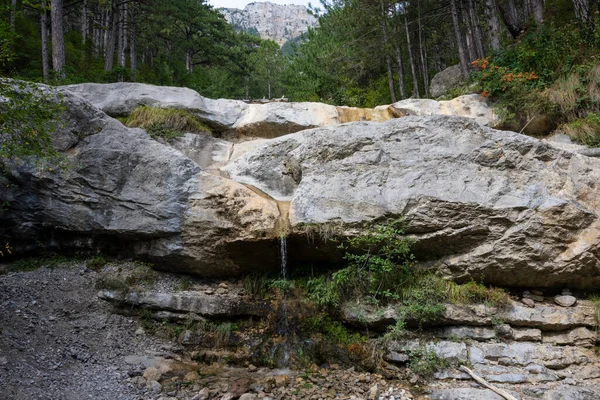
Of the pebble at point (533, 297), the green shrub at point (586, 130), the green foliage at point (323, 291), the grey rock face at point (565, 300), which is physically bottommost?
the grey rock face at point (565, 300)

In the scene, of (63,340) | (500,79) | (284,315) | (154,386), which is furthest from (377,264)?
(500,79)

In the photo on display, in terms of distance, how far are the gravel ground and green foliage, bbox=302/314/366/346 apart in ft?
8.03

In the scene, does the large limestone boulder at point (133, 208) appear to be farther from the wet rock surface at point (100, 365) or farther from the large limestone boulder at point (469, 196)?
the large limestone boulder at point (469, 196)

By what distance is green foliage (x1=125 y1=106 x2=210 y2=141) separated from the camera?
8.94 m

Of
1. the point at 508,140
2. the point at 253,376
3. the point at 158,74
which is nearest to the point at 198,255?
the point at 253,376

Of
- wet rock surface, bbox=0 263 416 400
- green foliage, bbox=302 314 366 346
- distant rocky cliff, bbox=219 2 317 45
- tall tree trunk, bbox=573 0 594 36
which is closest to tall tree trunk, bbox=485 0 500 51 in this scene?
tall tree trunk, bbox=573 0 594 36

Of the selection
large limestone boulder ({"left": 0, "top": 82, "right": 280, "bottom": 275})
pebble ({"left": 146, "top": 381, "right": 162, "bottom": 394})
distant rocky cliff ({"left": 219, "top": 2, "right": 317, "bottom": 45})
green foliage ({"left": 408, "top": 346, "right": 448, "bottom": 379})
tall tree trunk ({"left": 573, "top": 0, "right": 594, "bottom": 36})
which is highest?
distant rocky cliff ({"left": 219, "top": 2, "right": 317, "bottom": 45})

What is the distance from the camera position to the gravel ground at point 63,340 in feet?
16.5

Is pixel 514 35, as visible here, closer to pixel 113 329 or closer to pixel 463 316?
pixel 463 316

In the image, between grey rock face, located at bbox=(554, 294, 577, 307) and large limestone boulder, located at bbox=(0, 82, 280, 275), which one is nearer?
grey rock face, located at bbox=(554, 294, 577, 307)

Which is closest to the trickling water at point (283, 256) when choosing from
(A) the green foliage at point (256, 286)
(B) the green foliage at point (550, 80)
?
(A) the green foliage at point (256, 286)

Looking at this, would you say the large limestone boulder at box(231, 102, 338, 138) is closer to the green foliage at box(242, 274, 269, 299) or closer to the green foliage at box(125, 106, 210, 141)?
the green foliage at box(125, 106, 210, 141)

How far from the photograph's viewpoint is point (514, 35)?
42.7 ft

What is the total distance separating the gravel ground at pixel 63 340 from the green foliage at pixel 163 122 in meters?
3.31
